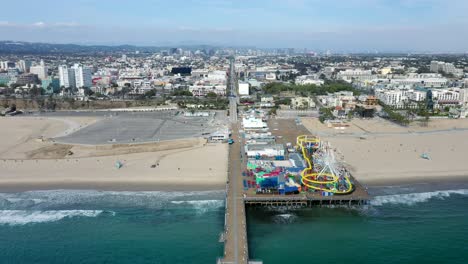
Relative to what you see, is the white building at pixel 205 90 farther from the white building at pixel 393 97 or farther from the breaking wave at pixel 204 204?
the breaking wave at pixel 204 204

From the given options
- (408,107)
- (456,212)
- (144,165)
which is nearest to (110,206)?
(144,165)

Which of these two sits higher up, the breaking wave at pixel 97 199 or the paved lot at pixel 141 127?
the paved lot at pixel 141 127

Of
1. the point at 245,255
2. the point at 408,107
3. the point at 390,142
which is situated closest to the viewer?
the point at 245,255

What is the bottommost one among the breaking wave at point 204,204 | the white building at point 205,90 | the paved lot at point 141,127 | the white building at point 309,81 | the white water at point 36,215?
the white water at point 36,215

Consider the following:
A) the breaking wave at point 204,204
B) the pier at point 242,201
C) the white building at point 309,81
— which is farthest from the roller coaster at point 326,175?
the white building at point 309,81

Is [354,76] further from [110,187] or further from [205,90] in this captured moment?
[110,187]

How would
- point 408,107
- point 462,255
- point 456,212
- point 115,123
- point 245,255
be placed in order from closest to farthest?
point 245,255 < point 462,255 < point 456,212 < point 115,123 < point 408,107

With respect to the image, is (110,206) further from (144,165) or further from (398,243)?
(398,243)
